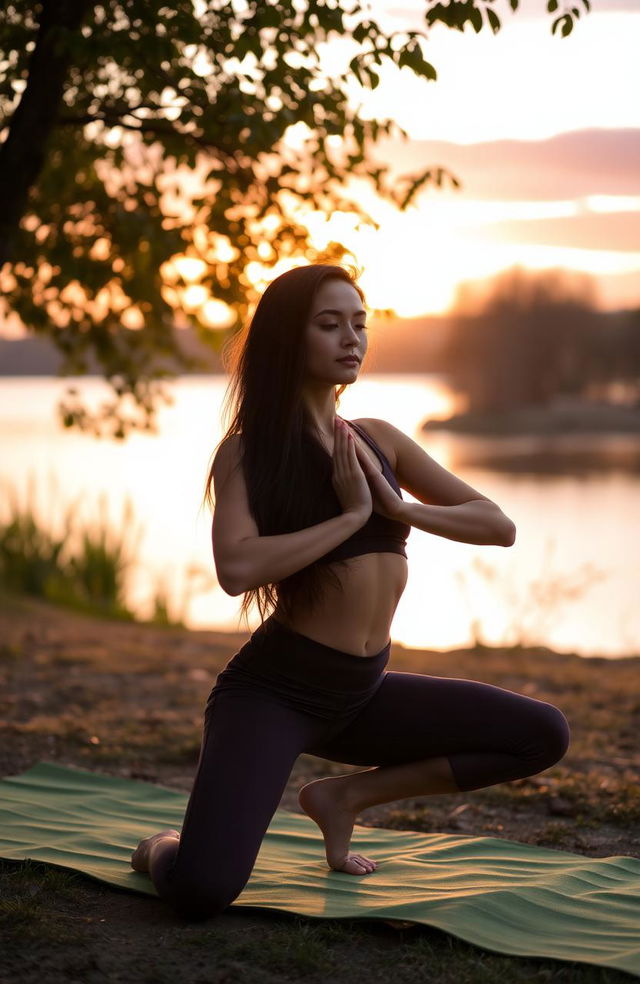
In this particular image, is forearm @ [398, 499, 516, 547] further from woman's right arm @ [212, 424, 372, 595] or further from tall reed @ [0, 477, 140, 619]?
tall reed @ [0, 477, 140, 619]

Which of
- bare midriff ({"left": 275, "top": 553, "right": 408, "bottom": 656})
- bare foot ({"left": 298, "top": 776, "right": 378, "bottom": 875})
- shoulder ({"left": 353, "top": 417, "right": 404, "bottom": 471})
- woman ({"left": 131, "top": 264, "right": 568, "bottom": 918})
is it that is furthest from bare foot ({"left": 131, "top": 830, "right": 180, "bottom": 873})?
shoulder ({"left": 353, "top": 417, "right": 404, "bottom": 471})

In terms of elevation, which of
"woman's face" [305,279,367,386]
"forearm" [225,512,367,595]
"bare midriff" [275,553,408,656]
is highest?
"woman's face" [305,279,367,386]

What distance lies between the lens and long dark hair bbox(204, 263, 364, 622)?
9.81 feet

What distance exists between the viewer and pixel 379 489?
2984mm

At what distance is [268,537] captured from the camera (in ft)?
9.48

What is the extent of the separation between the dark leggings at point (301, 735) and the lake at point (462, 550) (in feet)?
1.78

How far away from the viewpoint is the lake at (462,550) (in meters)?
10.2

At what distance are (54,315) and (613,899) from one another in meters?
5.42

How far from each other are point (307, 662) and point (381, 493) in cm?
49

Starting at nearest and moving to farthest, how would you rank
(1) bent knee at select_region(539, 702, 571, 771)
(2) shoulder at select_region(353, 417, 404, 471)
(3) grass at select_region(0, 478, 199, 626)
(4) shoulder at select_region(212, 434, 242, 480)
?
(4) shoulder at select_region(212, 434, 242, 480), (1) bent knee at select_region(539, 702, 571, 771), (2) shoulder at select_region(353, 417, 404, 471), (3) grass at select_region(0, 478, 199, 626)

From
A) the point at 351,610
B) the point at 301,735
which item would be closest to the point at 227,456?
the point at 351,610

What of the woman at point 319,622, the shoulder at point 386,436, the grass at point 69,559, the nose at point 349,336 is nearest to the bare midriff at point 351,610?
the woman at point 319,622

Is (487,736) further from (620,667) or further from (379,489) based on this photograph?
(620,667)

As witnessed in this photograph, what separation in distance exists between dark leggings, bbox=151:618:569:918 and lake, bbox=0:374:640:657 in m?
0.54
